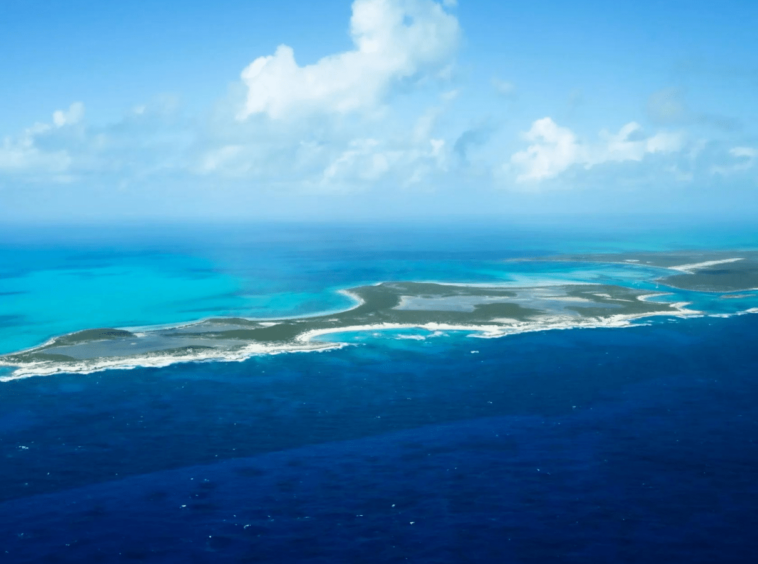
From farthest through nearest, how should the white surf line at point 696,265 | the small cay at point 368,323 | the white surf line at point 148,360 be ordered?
the white surf line at point 696,265, the small cay at point 368,323, the white surf line at point 148,360

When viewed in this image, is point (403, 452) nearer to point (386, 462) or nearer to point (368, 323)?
point (386, 462)

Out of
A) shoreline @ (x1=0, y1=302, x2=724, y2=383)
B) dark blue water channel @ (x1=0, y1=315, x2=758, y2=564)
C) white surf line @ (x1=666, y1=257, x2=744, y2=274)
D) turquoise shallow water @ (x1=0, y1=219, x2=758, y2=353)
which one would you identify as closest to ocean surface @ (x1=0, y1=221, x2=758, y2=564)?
dark blue water channel @ (x1=0, y1=315, x2=758, y2=564)

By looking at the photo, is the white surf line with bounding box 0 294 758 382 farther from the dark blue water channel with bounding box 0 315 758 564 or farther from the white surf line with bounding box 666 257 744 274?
the white surf line with bounding box 666 257 744 274

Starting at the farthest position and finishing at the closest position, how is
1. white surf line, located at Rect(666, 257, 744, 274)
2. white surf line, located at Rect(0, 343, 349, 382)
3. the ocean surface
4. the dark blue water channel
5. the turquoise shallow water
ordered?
white surf line, located at Rect(666, 257, 744, 274) < the turquoise shallow water < white surf line, located at Rect(0, 343, 349, 382) < the ocean surface < the dark blue water channel

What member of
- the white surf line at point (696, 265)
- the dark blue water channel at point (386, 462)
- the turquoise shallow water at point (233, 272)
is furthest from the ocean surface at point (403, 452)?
the white surf line at point (696, 265)

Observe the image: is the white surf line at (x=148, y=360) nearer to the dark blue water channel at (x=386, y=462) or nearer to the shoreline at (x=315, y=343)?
the shoreline at (x=315, y=343)

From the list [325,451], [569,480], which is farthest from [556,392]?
[325,451]

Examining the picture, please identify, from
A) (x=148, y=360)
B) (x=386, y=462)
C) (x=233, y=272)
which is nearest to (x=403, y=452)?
(x=386, y=462)

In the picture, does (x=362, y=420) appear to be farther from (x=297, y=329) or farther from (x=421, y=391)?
(x=297, y=329)
